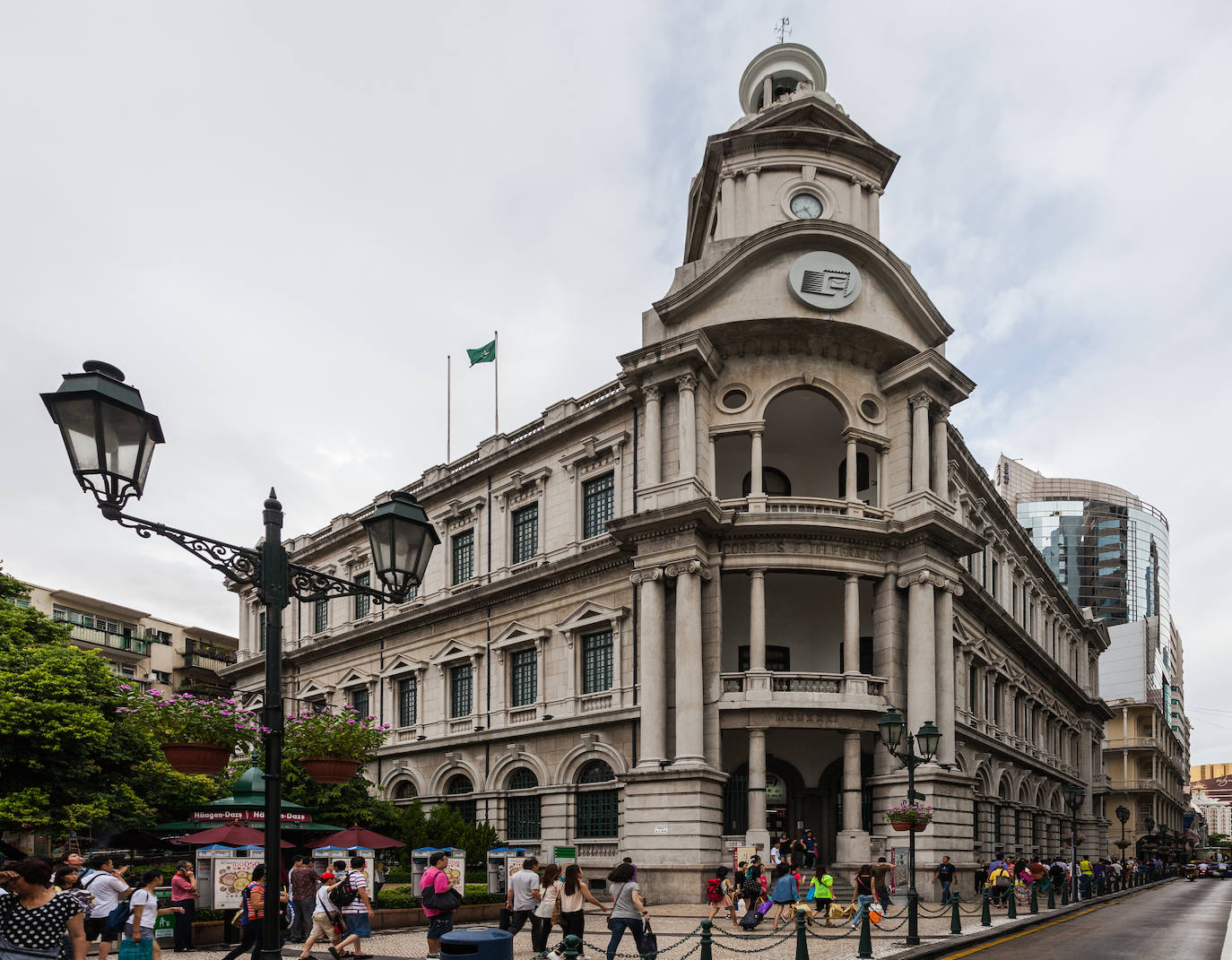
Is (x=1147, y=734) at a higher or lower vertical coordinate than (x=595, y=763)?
lower

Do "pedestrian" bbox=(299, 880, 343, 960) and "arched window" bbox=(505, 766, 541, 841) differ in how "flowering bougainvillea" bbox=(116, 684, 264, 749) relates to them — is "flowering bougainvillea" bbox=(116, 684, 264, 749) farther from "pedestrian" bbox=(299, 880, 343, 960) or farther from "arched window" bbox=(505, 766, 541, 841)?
"arched window" bbox=(505, 766, 541, 841)

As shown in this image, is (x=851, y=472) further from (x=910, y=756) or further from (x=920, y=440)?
(x=910, y=756)

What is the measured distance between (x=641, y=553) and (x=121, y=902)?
19109mm

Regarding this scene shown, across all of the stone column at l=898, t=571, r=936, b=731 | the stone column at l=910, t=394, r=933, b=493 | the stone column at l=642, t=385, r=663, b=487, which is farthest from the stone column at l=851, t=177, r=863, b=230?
the stone column at l=898, t=571, r=936, b=731

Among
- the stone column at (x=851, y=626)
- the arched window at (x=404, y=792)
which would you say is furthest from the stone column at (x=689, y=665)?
the arched window at (x=404, y=792)

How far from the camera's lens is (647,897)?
28656 mm

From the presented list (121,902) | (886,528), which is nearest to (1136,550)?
(886,528)

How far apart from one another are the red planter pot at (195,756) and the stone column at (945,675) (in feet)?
70.5

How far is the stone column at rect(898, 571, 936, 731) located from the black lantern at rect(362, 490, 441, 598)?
984 inches

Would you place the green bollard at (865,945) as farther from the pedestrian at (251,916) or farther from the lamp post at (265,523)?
the lamp post at (265,523)

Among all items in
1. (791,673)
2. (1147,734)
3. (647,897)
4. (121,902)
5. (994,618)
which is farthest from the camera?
(1147,734)

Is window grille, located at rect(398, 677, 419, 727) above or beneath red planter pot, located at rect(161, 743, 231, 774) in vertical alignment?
beneath

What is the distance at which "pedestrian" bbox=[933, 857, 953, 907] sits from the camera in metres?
29.3

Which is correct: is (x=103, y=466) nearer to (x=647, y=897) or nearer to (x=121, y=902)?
(x=121, y=902)
